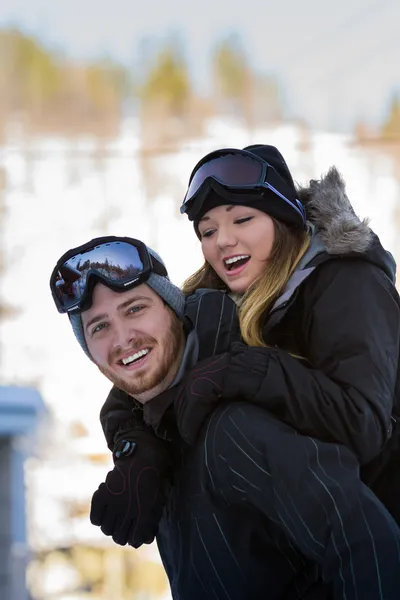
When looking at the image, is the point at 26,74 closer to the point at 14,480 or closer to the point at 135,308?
the point at 14,480

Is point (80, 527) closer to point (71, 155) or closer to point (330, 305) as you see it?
point (71, 155)

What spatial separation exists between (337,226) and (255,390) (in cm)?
35

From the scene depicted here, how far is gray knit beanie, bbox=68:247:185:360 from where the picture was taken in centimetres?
173

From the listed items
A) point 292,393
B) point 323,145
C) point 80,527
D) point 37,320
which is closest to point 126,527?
point 292,393

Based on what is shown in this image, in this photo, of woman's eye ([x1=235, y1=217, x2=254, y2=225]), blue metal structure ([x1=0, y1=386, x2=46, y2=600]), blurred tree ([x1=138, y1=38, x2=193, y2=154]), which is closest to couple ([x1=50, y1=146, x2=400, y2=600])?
woman's eye ([x1=235, y1=217, x2=254, y2=225])

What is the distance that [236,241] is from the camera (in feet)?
5.88

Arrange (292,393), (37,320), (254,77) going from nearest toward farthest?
(292,393) < (37,320) < (254,77)

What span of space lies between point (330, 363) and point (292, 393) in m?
0.09

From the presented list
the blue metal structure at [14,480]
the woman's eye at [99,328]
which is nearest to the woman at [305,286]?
the woman's eye at [99,328]

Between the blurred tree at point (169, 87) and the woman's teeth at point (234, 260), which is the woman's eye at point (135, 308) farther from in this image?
the blurred tree at point (169, 87)

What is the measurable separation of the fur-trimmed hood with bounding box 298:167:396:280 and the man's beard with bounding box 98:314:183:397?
248 mm

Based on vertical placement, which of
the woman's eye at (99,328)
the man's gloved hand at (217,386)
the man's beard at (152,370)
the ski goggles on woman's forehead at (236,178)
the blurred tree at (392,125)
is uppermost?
the blurred tree at (392,125)

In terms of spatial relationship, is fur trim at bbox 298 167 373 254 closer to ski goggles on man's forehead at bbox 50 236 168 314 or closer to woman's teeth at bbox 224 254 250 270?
woman's teeth at bbox 224 254 250 270

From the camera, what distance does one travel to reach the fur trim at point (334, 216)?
65.6 inches
